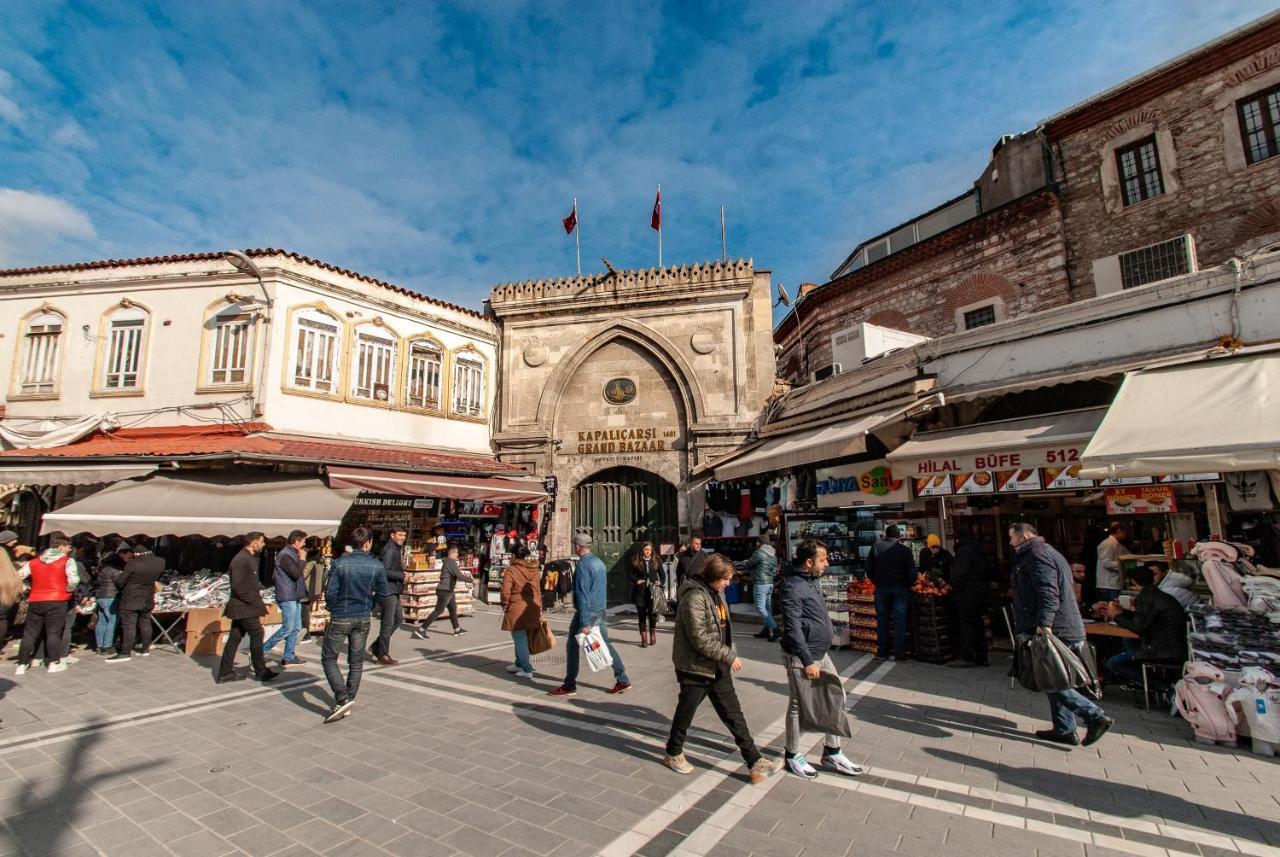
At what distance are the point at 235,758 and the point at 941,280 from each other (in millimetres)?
16770

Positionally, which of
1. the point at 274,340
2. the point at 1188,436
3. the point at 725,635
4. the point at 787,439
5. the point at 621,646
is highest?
the point at 274,340

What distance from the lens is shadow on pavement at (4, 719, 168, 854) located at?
3.53 metres

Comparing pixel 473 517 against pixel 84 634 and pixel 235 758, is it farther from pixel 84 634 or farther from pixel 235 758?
pixel 235 758

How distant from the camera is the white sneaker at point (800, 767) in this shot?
14.1ft

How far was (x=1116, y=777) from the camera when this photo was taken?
4.25m

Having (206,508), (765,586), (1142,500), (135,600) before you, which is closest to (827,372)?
(765,586)

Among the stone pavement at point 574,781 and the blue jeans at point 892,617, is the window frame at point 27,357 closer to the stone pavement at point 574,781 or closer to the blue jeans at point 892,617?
the stone pavement at point 574,781

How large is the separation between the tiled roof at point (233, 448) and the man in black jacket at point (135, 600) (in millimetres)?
2431

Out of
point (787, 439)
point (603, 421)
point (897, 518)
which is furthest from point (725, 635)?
point (603, 421)

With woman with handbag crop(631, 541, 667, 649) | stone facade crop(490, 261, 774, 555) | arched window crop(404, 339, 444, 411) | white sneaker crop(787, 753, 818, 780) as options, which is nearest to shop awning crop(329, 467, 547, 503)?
stone facade crop(490, 261, 774, 555)

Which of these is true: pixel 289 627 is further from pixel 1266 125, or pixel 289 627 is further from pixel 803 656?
pixel 1266 125

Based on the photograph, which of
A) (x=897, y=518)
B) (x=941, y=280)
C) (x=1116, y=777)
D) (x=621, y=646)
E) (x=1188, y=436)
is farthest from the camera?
(x=941, y=280)

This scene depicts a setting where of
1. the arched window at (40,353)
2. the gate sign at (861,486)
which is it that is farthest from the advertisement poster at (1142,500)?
the arched window at (40,353)

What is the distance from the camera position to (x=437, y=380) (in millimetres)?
15477
